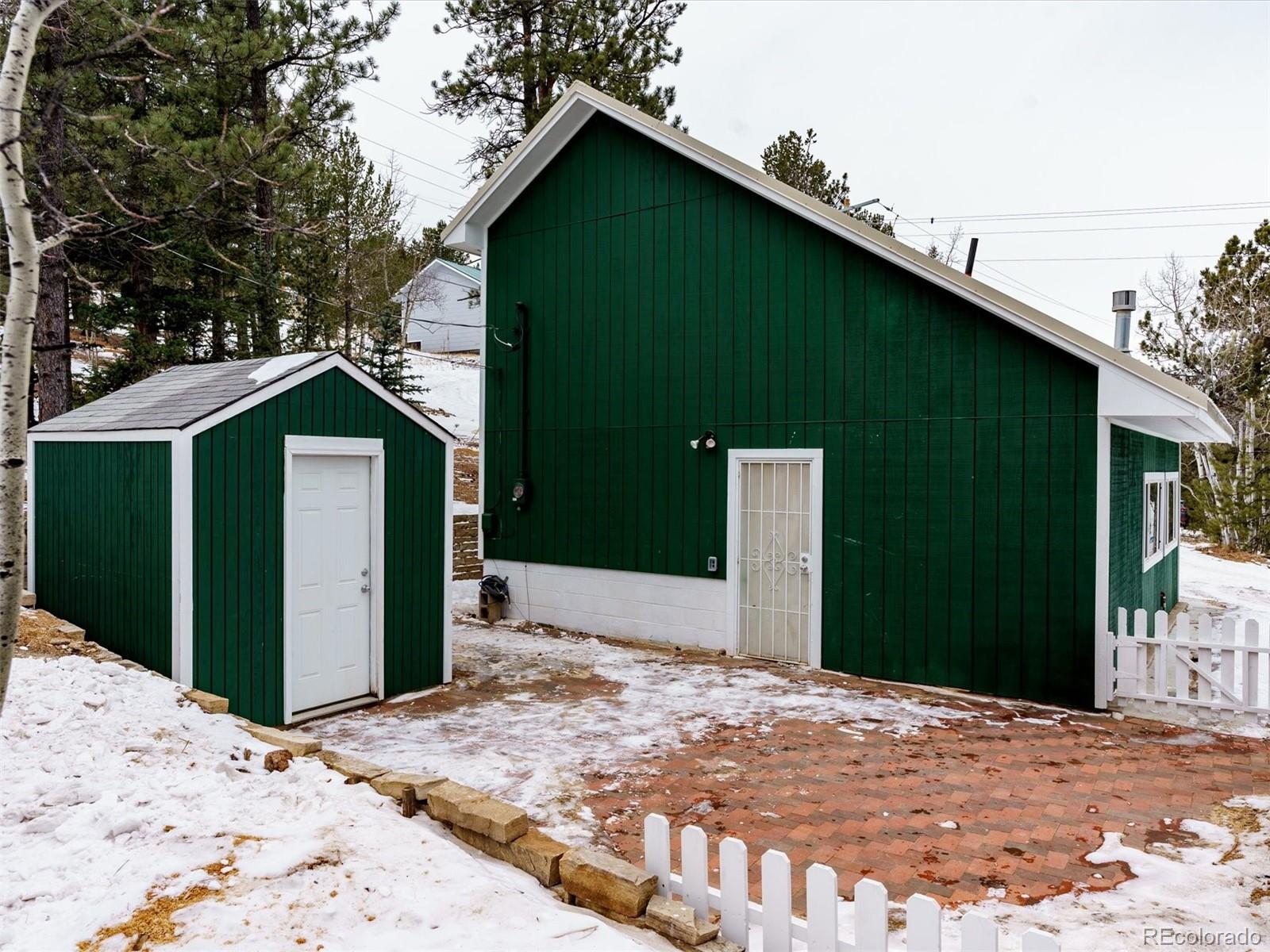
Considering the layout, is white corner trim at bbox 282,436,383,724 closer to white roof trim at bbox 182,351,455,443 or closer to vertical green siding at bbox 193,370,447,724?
vertical green siding at bbox 193,370,447,724

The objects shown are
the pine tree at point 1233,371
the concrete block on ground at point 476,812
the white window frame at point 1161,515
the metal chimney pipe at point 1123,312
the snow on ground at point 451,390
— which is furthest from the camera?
the snow on ground at point 451,390

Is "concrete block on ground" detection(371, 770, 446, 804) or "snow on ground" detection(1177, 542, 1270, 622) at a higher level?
"concrete block on ground" detection(371, 770, 446, 804)

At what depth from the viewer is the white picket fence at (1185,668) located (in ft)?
19.3

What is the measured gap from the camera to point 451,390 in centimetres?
2336

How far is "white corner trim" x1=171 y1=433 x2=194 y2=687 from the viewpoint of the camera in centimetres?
503

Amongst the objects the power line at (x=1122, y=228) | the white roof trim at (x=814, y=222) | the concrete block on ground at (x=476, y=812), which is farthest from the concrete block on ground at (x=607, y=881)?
the power line at (x=1122, y=228)

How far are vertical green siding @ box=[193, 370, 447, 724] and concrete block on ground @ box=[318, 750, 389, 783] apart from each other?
5.83ft

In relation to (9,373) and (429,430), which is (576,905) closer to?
(9,373)

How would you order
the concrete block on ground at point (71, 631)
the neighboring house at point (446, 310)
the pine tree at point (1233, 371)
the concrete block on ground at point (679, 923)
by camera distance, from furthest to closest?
the neighboring house at point (446, 310), the pine tree at point (1233, 371), the concrete block on ground at point (71, 631), the concrete block on ground at point (679, 923)

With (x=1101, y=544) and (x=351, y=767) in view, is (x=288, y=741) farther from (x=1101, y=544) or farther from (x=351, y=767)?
(x=1101, y=544)

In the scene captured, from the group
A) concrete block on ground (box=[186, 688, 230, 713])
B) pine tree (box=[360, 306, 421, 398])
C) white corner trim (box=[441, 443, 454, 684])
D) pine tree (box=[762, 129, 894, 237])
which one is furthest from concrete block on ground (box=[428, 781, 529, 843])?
pine tree (box=[762, 129, 894, 237])

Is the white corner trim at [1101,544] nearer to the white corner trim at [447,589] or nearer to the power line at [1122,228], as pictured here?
the white corner trim at [447,589]

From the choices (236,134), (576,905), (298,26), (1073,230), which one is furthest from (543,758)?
(1073,230)

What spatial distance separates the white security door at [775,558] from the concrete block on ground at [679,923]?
5.06 m
